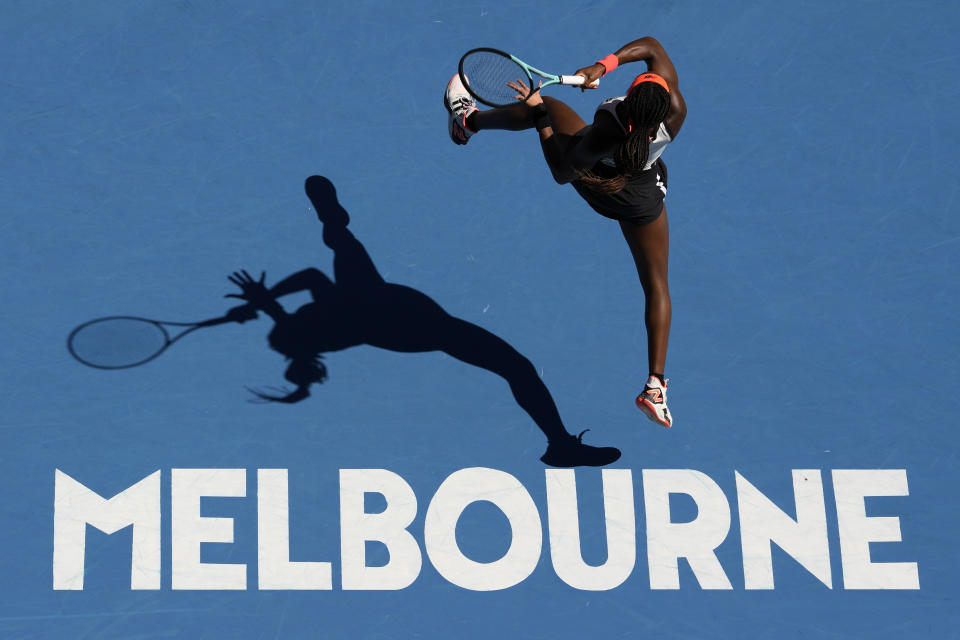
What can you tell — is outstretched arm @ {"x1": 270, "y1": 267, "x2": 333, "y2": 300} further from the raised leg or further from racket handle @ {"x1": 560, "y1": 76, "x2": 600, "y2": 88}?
racket handle @ {"x1": 560, "y1": 76, "x2": 600, "y2": 88}

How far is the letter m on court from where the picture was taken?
306 inches

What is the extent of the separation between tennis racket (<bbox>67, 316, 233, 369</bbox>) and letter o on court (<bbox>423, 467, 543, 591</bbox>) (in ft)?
6.27

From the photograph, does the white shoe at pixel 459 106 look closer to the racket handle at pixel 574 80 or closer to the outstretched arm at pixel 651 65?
the outstretched arm at pixel 651 65

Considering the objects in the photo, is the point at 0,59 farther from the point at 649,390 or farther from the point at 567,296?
the point at 649,390

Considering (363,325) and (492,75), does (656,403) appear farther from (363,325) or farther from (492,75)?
(363,325)

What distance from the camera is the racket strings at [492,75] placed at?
691cm

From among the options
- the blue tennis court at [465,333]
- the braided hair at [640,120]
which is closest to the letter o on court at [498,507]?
the blue tennis court at [465,333]

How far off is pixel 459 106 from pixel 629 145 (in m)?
1.57

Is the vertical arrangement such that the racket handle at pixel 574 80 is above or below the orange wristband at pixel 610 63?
below

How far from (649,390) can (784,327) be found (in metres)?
1.73

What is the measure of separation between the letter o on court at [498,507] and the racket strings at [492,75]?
2.50 metres

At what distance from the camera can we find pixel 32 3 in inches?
352

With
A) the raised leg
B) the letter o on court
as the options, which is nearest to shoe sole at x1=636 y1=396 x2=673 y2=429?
the raised leg

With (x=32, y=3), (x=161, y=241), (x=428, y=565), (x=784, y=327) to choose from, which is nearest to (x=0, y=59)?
(x=32, y=3)
